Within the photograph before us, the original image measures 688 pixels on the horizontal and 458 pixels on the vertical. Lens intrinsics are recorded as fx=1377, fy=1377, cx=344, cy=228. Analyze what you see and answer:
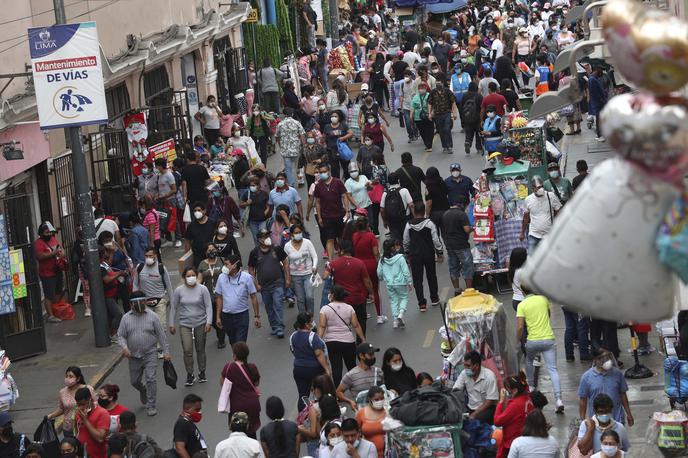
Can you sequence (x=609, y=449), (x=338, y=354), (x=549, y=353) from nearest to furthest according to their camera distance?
(x=609, y=449) → (x=549, y=353) → (x=338, y=354)

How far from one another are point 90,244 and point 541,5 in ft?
131

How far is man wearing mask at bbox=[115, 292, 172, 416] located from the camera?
15828mm

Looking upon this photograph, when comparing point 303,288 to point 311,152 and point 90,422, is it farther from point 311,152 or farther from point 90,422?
point 311,152

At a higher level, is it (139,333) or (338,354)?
(139,333)

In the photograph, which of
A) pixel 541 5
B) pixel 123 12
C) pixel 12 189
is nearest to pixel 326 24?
pixel 541 5

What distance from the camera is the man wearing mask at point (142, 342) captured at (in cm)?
1583

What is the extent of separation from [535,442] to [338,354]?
4.28 m

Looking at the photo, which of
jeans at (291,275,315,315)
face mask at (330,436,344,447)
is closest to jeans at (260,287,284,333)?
jeans at (291,275,315,315)

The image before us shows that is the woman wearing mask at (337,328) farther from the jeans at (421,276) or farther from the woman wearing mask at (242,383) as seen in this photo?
the jeans at (421,276)

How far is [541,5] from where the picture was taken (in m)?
56.4

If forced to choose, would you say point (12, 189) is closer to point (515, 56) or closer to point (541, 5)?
point (515, 56)

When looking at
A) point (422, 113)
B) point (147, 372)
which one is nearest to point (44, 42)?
point (147, 372)

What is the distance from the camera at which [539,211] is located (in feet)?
Result: 60.4

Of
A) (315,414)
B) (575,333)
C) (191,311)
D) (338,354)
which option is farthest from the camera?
(191,311)
